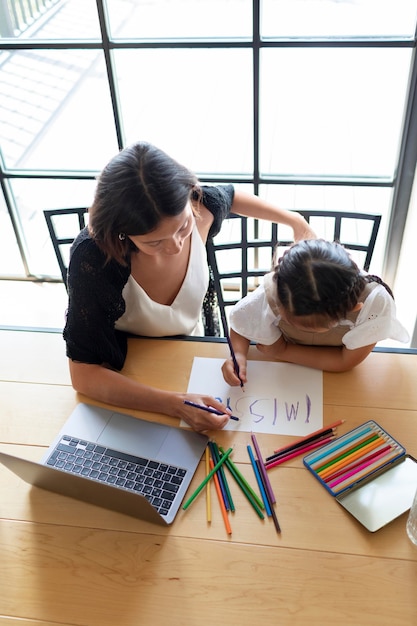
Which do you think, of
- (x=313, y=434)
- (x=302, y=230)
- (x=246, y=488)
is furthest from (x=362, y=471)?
(x=302, y=230)

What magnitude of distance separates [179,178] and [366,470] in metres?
0.69

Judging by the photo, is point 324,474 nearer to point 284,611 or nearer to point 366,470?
point 366,470

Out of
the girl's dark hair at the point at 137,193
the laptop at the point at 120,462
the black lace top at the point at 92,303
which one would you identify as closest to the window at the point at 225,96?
the girl's dark hair at the point at 137,193

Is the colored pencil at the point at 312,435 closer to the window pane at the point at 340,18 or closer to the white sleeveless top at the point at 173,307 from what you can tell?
the white sleeveless top at the point at 173,307

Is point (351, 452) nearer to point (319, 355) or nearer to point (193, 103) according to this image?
point (319, 355)

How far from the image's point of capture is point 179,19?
77.8 inches

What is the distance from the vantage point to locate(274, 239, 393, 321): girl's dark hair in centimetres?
108

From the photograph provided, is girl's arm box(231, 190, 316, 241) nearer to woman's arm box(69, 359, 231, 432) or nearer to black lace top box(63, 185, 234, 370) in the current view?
black lace top box(63, 185, 234, 370)

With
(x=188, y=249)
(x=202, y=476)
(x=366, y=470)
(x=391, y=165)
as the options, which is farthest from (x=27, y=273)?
(x=366, y=470)

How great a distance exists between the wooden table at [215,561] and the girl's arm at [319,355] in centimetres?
13

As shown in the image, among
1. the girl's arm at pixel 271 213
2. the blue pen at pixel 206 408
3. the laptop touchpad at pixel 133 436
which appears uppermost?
the girl's arm at pixel 271 213

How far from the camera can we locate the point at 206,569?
34.8 inches

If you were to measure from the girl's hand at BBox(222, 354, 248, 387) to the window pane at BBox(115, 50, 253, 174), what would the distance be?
130cm

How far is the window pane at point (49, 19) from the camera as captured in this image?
1.98 meters
